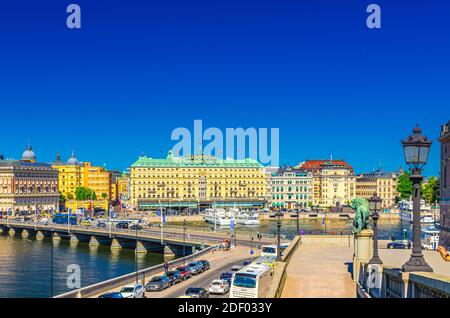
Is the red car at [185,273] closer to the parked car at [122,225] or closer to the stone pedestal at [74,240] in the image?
the stone pedestal at [74,240]

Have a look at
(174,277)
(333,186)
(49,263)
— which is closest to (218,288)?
(174,277)

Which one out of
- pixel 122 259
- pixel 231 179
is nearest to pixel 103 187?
pixel 231 179

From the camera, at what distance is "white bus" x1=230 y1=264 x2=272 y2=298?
20438mm

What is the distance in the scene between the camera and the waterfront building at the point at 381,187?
153 metres

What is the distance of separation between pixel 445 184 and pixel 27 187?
9462cm

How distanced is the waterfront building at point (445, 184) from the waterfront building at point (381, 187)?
327 ft

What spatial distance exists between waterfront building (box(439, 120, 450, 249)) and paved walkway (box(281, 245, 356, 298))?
25326 millimetres

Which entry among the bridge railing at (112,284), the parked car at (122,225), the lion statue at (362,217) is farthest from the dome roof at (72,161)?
the lion statue at (362,217)

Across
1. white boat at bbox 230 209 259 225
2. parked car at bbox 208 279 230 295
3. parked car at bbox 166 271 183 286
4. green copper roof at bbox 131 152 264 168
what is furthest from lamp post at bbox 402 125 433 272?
green copper roof at bbox 131 152 264 168

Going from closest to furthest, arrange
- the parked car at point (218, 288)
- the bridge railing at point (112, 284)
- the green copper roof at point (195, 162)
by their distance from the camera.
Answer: the bridge railing at point (112, 284)
the parked car at point (218, 288)
the green copper roof at point (195, 162)
